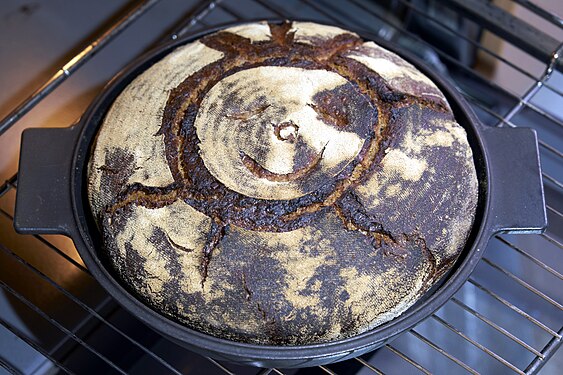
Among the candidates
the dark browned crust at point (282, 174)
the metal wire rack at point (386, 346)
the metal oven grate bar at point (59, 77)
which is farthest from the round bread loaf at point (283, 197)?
the metal oven grate bar at point (59, 77)

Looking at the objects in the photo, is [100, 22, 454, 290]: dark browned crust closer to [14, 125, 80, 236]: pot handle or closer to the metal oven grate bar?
[14, 125, 80, 236]: pot handle

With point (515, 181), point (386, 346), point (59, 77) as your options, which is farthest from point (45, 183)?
point (515, 181)

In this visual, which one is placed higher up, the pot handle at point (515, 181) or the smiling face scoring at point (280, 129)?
the pot handle at point (515, 181)

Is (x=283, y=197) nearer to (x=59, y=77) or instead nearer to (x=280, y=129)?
(x=280, y=129)

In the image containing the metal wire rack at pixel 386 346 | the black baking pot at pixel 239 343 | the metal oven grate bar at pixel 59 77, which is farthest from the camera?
the metal oven grate bar at pixel 59 77

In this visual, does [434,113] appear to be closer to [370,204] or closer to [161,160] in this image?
[370,204]

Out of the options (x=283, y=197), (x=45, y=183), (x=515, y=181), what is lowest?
(x=45, y=183)

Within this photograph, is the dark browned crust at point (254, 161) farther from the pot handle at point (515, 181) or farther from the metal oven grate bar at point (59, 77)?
the metal oven grate bar at point (59, 77)
